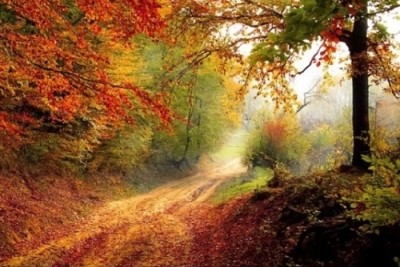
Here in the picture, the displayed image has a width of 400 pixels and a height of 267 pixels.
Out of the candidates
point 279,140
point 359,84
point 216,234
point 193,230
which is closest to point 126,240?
point 193,230

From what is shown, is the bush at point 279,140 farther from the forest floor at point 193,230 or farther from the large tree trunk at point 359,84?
the large tree trunk at point 359,84

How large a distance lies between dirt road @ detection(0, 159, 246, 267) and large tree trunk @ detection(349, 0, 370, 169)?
6.14 meters

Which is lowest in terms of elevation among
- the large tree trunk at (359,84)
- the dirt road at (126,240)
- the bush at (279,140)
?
the dirt road at (126,240)

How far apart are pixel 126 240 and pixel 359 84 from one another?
8.86 meters

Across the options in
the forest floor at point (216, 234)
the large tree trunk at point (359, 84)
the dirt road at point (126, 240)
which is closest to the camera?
the forest floor at point (216, 234)

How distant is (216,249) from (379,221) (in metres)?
6.47

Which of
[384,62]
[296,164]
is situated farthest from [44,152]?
[296,164]

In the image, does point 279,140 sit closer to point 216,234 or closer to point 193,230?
point 193,230

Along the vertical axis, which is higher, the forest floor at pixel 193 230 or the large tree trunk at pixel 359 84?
the large tree trunk at pixel 359 84

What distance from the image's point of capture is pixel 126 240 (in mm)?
11570

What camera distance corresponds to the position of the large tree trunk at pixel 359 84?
11.8m

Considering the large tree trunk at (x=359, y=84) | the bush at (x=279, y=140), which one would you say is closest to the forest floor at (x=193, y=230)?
the large tree trunk at (x=359, y=84)

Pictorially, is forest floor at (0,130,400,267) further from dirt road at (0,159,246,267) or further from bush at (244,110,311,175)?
bush at (244,110,311,175)

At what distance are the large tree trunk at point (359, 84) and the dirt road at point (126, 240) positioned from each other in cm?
614
